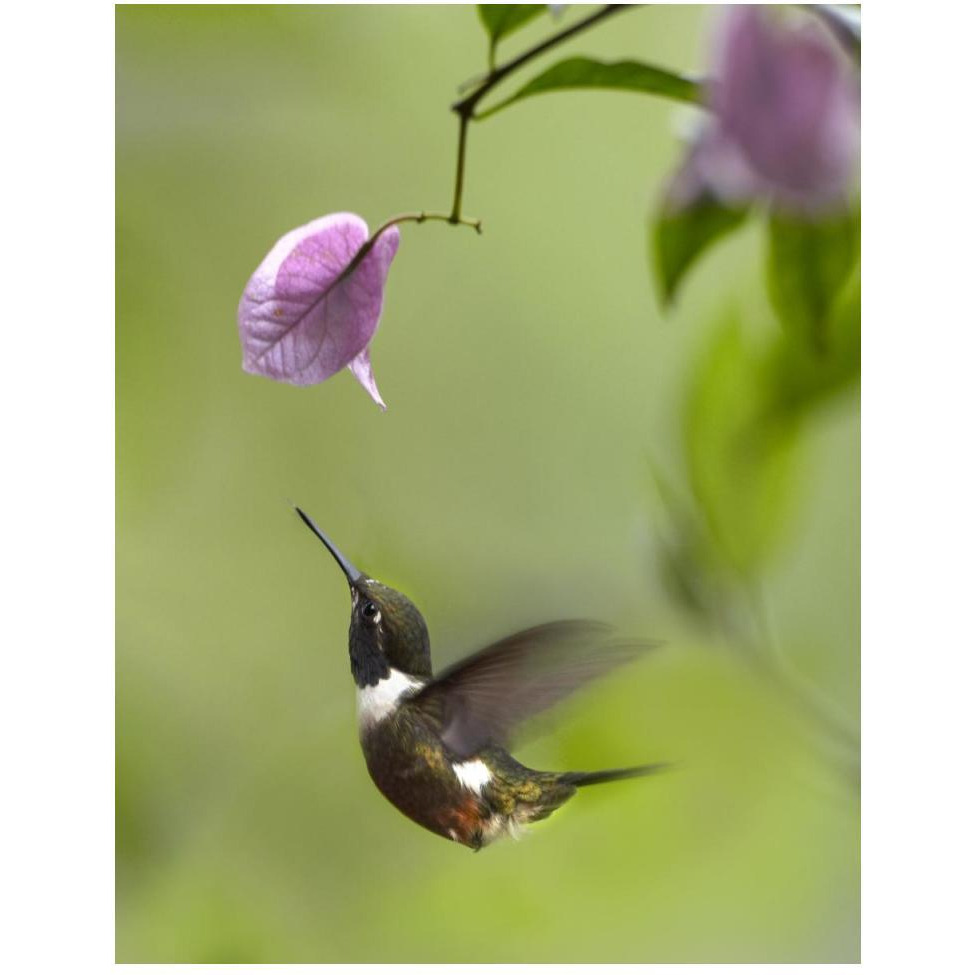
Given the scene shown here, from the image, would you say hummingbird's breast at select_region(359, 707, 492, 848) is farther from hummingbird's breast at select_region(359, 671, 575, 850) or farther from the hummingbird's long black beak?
the hummingbird's long black beak

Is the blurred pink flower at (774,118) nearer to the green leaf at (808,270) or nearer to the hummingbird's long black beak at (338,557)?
the green leaf at (808,270)

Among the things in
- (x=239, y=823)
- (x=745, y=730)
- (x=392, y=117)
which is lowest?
(x=239, y=823)

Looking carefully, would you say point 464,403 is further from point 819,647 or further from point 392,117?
point 819,647

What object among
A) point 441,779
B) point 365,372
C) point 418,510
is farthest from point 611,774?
point 365,372

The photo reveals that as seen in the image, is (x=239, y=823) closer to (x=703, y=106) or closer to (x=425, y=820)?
(x=425, y=820)

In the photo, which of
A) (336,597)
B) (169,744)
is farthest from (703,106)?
(169,744)

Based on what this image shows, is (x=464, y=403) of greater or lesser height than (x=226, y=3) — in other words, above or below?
below

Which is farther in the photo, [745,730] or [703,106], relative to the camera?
[745,730]

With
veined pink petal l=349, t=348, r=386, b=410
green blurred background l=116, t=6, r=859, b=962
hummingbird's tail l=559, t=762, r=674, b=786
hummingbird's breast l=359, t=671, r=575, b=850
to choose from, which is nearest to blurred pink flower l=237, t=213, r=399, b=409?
veined pink petal l=349, t=348, r=386, b=410
